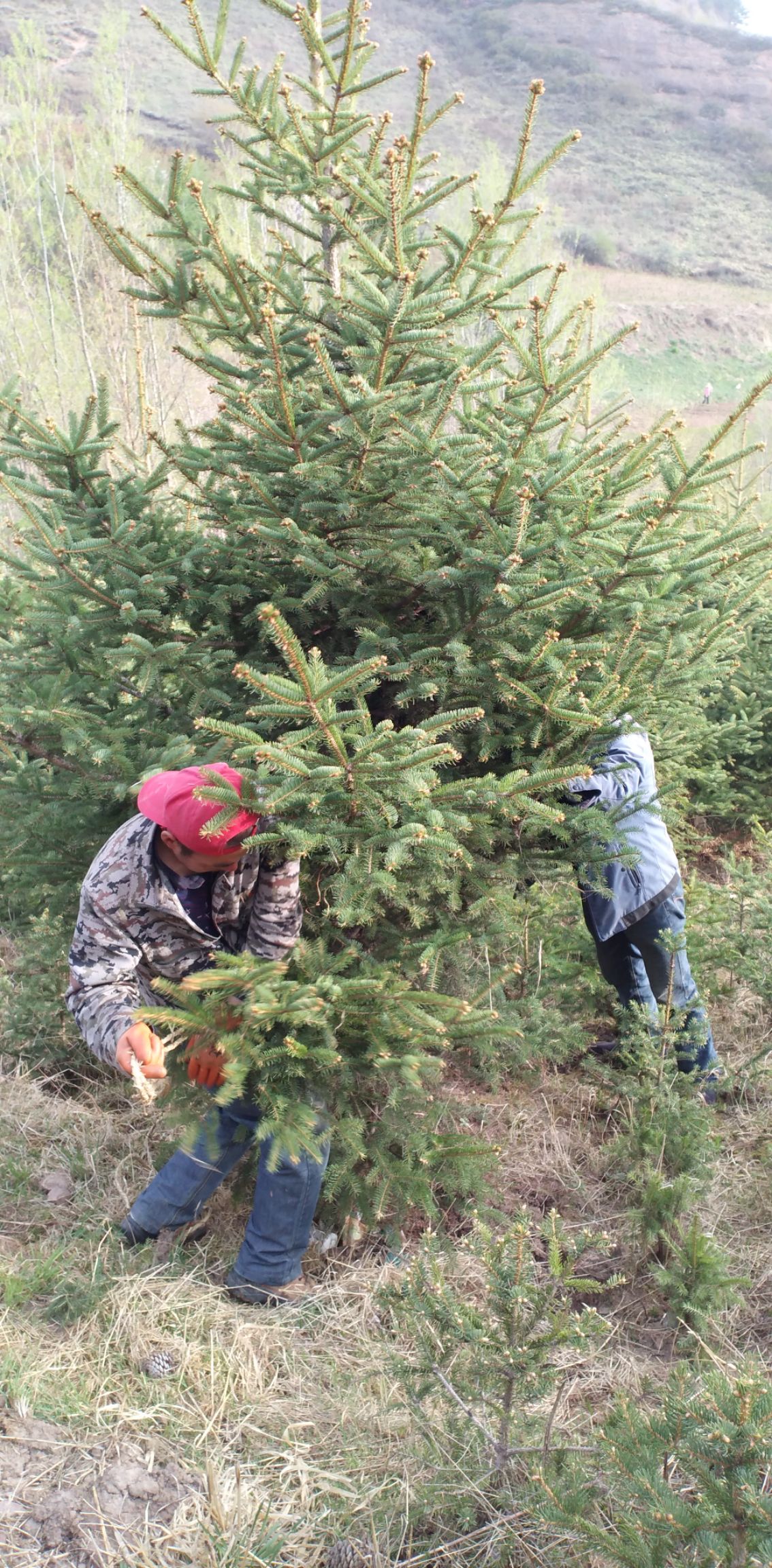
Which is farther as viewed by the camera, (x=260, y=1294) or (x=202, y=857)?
(x=260, y=1294)

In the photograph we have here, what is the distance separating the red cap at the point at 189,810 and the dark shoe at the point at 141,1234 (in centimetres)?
144

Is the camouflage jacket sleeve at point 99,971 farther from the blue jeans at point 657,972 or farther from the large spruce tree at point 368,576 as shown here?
the blue jeans at point 657,972

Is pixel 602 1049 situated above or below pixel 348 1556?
below

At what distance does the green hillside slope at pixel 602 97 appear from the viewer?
43438 millimetres

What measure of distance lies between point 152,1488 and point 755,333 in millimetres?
43623

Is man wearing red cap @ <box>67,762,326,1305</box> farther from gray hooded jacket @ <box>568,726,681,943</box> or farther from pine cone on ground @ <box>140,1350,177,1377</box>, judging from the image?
gray hooded jacket @ <box>568,726,681,943</box>

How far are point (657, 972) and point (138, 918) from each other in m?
2.03

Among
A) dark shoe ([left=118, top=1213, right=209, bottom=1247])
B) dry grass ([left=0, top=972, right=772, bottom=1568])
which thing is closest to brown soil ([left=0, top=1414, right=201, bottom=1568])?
dry grass ([left=0, top=972, right=772, bottom=1568])

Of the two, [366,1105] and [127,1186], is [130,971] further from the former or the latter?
[127,1186]

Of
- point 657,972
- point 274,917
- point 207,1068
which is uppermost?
point 274,917

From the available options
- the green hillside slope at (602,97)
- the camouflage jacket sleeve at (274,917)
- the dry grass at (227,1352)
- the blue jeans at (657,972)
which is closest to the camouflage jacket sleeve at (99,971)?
the camouflage jacket sleeve at (274,917)

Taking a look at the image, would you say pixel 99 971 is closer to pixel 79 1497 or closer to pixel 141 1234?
pixel 141 1234

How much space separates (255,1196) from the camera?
290 centimetres

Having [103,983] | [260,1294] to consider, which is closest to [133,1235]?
[260,1294]
